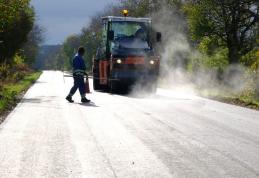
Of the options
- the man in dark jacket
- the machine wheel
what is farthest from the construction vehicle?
the man in dark jacket

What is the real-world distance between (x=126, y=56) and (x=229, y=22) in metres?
14.5

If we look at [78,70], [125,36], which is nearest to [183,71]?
[125,36]

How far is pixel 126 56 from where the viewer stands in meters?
24.4

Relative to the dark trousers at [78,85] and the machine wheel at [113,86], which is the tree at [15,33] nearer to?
the machine wheel at [113,86]

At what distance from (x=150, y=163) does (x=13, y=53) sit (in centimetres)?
3080

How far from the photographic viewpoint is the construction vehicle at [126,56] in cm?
2439

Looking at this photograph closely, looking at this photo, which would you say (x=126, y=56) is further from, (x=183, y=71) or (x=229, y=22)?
(x=183, y=71)

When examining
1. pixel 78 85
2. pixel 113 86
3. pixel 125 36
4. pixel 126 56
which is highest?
pixel 125 36

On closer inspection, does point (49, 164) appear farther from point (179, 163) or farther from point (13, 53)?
point (13, 53)

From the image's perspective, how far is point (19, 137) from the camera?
10719mm

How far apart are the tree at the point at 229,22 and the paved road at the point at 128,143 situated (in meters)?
21.0

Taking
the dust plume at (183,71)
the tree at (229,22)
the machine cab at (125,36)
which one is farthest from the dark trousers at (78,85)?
the tree at (229,22)

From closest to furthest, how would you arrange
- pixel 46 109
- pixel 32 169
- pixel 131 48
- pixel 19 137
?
pixel 32 169
pixel 19 137
pixel 46 109
pixel 131 48

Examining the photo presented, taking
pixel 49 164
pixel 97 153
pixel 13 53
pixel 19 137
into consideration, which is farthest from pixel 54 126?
pixel 13 53
